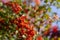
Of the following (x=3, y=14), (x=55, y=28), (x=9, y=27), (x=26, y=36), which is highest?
(x=3, y=14)

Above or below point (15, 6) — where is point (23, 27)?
below

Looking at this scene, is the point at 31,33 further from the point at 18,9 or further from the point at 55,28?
the point at 55,28

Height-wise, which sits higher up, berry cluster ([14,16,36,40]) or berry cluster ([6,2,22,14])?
berry cluster ([6,2,22,14])

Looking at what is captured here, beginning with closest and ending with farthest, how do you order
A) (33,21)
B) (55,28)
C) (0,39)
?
(0,39), (33,21), (55,28)

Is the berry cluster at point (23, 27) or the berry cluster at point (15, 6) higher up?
the berry cluster at point (15, 6)

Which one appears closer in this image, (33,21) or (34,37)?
(34,37)

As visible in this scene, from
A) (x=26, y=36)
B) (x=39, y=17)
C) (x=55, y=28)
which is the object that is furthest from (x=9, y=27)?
(x=55, y=28)

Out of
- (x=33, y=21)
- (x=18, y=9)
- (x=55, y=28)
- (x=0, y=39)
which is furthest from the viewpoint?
(x=55, y=28)

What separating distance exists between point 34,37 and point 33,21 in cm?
47

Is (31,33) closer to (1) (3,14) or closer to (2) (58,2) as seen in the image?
(1) (3,14)

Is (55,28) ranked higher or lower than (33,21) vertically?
lower

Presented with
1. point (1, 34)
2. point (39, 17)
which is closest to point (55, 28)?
point (39, 17)

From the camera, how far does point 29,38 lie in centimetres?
329

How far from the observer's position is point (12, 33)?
316 cm
